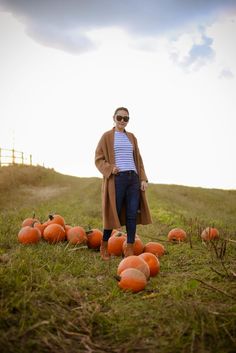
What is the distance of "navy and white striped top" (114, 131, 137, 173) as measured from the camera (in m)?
6.13

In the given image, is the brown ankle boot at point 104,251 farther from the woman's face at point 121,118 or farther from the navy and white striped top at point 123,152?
the woman's face at point 121,118

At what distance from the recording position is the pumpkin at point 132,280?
174 inches

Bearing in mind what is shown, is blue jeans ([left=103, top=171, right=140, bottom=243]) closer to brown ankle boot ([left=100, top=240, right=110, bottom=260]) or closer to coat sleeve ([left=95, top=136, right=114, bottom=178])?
coat sleeve ([left=95, top=136, right=114, bottom=178])

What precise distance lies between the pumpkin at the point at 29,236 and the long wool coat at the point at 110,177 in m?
1.26

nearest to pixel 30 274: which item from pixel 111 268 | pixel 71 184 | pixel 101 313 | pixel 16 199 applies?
pixel 101 313

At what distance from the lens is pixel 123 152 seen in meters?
6.21

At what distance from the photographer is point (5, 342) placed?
273 centimetres

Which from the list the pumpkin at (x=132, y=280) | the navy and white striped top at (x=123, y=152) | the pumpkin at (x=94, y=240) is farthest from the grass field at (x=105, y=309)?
the navy and white striped top at (x=123, y=152)

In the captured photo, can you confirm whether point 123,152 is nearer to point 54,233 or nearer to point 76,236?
point 76,236

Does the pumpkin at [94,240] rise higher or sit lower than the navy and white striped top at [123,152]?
lower

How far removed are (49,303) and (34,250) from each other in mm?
2365

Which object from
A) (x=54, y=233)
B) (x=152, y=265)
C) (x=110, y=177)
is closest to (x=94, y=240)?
(x=54, y=233)

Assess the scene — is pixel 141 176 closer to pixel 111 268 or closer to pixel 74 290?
pixel 111 268

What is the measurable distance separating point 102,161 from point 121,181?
17.8 inches
